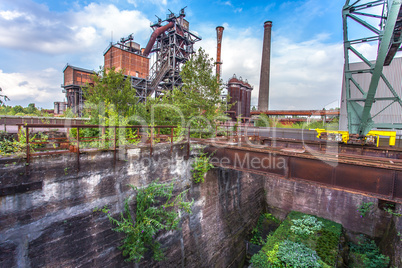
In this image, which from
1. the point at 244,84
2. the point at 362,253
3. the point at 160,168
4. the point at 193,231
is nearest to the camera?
the point at 160,168

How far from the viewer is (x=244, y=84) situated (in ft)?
111

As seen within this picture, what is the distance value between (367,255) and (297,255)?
176 inches

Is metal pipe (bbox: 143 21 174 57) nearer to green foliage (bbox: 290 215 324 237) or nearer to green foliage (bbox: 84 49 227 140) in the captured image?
green foliage (bbox: 84 49 227 140)

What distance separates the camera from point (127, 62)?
86.4 feet

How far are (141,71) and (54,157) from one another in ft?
86.8

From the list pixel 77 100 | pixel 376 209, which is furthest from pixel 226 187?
pixel 77 100

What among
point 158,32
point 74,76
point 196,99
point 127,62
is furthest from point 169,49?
point 196,99

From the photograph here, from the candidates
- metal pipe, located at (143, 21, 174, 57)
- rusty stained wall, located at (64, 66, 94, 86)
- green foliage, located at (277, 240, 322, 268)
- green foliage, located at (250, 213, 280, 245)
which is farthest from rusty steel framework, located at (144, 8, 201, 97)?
green foliage, located at (277, 240, 322, 268)

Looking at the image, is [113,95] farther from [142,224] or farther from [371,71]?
[371,71]

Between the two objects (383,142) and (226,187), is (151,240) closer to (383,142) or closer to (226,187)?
(226,187)

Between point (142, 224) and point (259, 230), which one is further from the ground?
point (142, 224)

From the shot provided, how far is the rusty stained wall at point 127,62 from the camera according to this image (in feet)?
85.1

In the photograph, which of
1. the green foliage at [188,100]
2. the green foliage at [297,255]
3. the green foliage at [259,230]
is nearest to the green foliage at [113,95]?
the green foliage at [188,100]

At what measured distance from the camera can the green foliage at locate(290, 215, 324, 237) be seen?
354 inches
